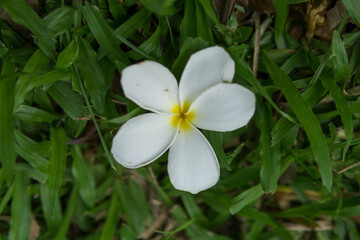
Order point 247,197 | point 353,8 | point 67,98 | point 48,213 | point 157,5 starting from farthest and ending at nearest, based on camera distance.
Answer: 1. point 48,213
2. point 247,197
3. point 67,98
4. point 353,8
5. point 157,5

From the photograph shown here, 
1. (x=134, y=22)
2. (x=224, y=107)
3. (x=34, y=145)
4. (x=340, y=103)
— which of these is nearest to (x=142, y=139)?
(x=224, y=107)

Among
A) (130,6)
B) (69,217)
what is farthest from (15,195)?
(130,6)

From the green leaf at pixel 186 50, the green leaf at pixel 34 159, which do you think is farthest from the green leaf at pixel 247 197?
the green leaf at pixel 34 159

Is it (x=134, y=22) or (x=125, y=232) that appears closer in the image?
(x=134, y=22)

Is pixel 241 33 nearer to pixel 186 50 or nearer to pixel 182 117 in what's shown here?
pixel 186 50

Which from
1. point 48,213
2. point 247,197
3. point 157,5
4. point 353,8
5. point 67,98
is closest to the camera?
point 157,5

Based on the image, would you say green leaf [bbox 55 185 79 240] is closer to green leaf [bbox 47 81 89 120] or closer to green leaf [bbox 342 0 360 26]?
green leaf [bbox 47 81 89 120]
